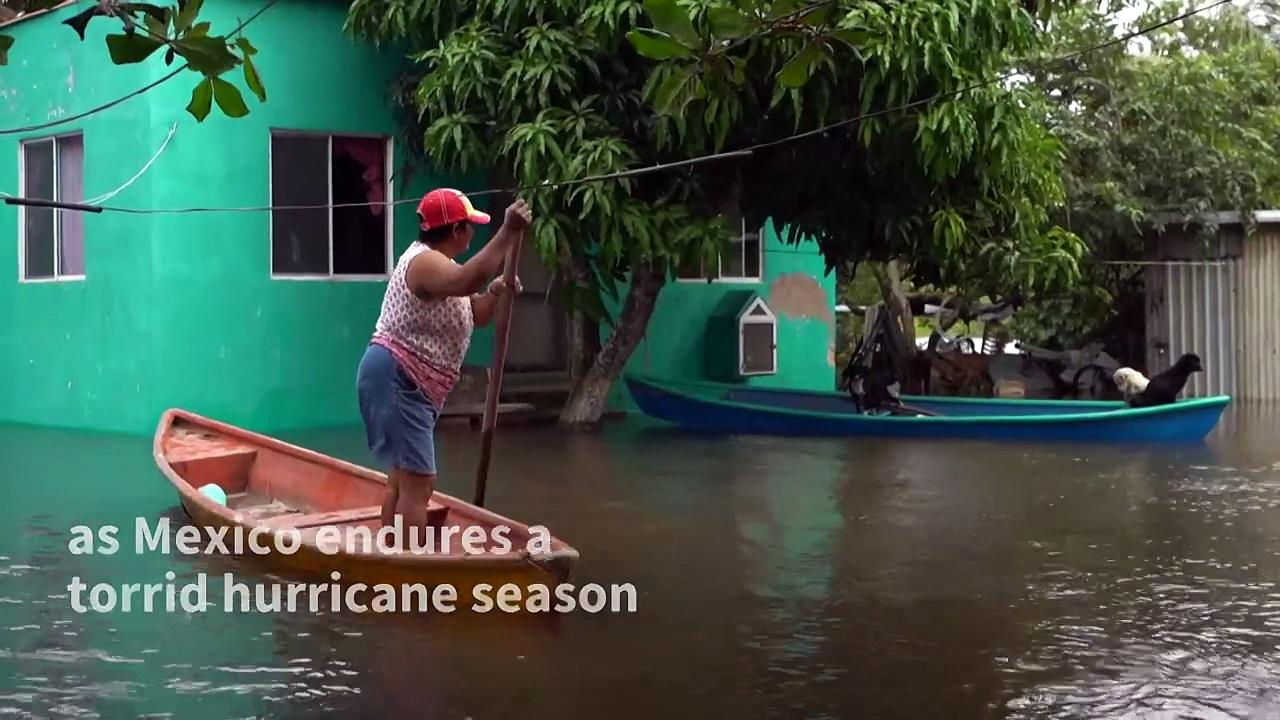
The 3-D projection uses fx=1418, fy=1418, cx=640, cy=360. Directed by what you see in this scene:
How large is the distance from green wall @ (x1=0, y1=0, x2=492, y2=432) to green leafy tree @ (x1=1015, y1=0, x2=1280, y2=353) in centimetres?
899

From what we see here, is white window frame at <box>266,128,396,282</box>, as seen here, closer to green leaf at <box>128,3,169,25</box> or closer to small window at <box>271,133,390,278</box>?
small window at <box>271,133,390,278</box>

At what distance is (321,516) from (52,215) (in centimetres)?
923

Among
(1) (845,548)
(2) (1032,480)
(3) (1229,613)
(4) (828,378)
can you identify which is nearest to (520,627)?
(1) (845,548)

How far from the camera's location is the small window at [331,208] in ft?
45.0

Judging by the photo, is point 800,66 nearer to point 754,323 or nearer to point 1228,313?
point 754,323

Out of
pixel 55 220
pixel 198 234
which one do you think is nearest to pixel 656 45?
pixel 198 234

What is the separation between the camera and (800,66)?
143 inches

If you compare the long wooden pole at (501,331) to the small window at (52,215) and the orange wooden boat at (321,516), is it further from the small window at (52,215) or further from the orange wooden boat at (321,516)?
the small window at (52,215)

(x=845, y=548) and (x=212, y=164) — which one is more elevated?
(x=212, y=164)

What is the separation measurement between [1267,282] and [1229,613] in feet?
46.7

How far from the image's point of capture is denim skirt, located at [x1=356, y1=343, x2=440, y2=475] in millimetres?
5742

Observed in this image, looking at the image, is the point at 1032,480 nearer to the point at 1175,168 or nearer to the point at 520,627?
the point at 520,627

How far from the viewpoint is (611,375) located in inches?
566

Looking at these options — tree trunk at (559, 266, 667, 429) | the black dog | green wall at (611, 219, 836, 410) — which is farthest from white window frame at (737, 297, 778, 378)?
the black dog
